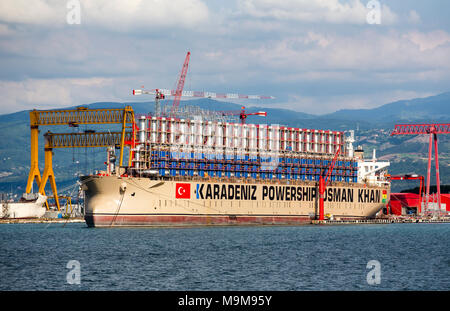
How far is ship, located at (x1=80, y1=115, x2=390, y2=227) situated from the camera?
11169cm

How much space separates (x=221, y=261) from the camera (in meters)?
68.6

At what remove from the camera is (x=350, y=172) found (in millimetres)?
149250

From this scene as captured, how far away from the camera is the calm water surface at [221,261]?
55594mm

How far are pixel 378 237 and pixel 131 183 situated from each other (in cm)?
3749

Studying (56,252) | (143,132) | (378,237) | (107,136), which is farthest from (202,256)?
(107,136)
